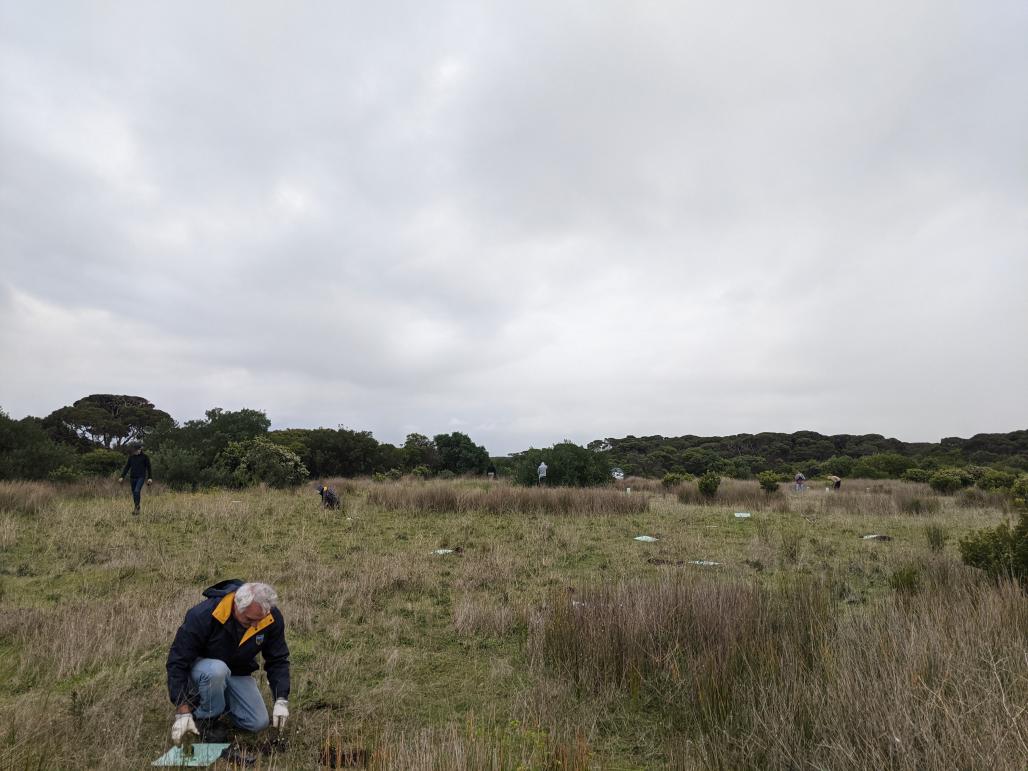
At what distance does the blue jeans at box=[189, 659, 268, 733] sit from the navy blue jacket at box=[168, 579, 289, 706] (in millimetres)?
70

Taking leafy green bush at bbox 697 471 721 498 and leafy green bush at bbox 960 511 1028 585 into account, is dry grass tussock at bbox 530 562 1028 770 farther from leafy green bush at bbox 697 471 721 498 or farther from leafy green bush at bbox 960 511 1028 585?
leafy green bush at bbox 697 471 721 498

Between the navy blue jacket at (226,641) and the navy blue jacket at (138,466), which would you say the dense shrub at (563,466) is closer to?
the navy blue jacket at (138,466)

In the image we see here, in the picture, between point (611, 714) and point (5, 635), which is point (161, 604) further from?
point (611, 714)

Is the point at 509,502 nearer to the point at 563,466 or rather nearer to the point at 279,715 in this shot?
the point at 563,466

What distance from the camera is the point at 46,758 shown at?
121 inches

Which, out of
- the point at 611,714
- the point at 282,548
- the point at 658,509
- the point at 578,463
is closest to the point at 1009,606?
the point at 611,714

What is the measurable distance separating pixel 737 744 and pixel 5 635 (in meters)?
6.47

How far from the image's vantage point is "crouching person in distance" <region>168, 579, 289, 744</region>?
3.61 metres

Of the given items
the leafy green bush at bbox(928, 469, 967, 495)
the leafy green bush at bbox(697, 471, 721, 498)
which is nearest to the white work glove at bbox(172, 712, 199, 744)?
the leafy green bush at bbox(697, 471, 721, 498)

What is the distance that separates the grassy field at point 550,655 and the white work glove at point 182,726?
259 millimetres

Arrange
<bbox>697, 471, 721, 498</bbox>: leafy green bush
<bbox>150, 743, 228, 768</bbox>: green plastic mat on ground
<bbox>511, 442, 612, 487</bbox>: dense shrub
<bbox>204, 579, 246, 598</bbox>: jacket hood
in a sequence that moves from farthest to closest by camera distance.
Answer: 1. <bbox>511, 442, 612, 487</bbox>: dense shrub
2. <bbox>697, 471, 721, 498</bbox>: leafy green bush
3. <bbox>204, 579, 246, 598</bbox>: jacket hood
4. <bbox>150, 743, 228, 768</bbox>: green plastic mat on ground

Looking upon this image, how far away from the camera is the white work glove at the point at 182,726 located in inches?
127

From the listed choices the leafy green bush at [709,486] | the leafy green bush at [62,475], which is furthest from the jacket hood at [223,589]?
the leafy green bush at [62,475]

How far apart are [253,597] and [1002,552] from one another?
702 cm
